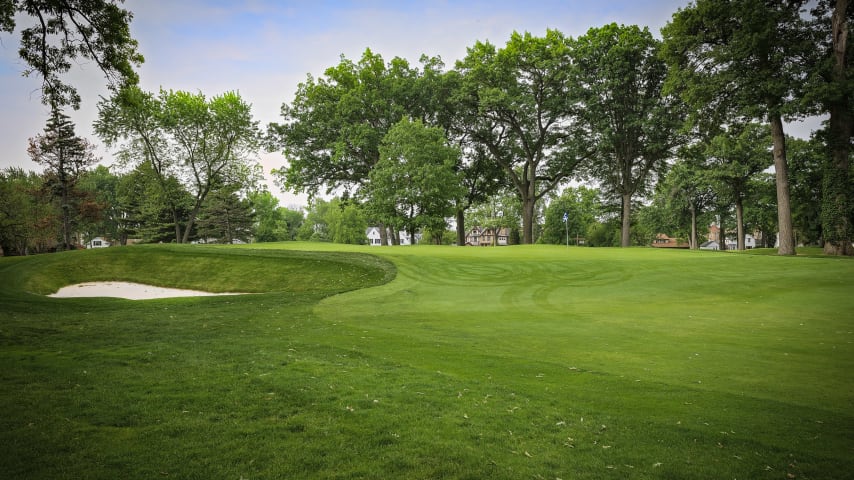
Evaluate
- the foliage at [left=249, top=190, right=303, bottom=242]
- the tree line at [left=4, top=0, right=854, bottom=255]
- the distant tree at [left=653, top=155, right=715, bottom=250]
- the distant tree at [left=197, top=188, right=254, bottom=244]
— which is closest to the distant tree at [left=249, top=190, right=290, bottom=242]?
the foliage at [left=249, top=190, right=303, bottom=242]

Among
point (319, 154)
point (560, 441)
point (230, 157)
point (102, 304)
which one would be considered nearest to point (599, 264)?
point (560, 441)

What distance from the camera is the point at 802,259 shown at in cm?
2217

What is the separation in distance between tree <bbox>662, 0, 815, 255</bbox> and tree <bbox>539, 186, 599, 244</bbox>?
5449cm

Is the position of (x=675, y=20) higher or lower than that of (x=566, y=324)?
higher

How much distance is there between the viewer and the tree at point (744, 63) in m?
A: 24.9

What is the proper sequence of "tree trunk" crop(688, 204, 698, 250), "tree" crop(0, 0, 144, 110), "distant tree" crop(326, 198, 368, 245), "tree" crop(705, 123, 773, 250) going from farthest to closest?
"distant tree" crop(326, 198, 368, 245)
"tree trunk" crop(688, 204, 698, 250)
"tree" crop(705, 123, 773, 250)
"tree" crop(0, 0, 144, 110)

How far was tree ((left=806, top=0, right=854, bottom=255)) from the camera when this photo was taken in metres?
24.5

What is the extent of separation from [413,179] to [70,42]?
29129 mm

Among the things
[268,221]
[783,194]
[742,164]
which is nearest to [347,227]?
[268,221]

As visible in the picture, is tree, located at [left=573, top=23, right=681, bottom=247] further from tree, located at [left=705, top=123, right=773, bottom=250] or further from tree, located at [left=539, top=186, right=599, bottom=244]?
tree, located at [left=539, top=186, right=599, bottom=244]

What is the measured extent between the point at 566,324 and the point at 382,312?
6.04 m

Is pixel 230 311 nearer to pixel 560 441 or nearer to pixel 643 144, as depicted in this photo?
pixel 560 441

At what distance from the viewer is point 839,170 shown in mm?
26219

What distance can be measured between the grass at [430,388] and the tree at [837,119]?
15.2m
